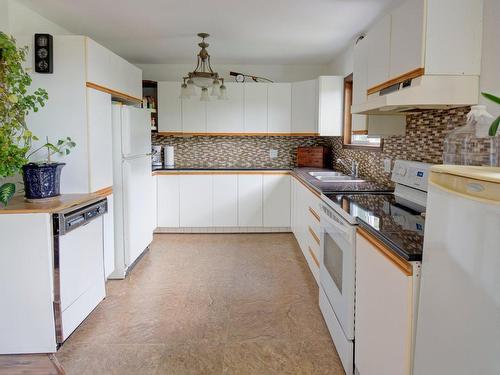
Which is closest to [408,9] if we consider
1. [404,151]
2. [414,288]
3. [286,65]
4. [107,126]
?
[404,151]

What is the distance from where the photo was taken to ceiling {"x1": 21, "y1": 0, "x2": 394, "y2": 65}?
117 inches

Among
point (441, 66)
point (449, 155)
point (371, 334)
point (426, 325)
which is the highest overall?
point (441, 66)

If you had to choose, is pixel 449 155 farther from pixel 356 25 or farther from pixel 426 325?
pixel 356 25

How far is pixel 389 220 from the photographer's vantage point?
6.13 ft

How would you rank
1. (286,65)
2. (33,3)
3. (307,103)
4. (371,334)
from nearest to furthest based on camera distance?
(371,334) < (33,3) < (307,103) < (286,65)

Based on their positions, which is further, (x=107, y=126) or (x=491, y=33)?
(x=107, y=126)

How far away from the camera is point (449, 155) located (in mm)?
2117

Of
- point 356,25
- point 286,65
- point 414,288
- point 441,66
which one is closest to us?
point 414,288

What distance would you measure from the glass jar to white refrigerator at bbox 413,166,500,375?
2.58 ft

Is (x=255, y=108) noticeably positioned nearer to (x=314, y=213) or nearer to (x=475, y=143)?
(x=314, y=213)

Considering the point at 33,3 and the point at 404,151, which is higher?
the point at 33,3

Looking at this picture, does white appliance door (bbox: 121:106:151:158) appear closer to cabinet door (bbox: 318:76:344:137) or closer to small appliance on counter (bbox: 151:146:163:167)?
small appliance on counter (bbox: 151:146:163:167)

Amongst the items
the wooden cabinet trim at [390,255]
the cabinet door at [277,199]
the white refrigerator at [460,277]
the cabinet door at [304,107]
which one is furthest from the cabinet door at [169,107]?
the white refrigerator at [460,277]

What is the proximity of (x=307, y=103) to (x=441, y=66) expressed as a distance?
317 cm
